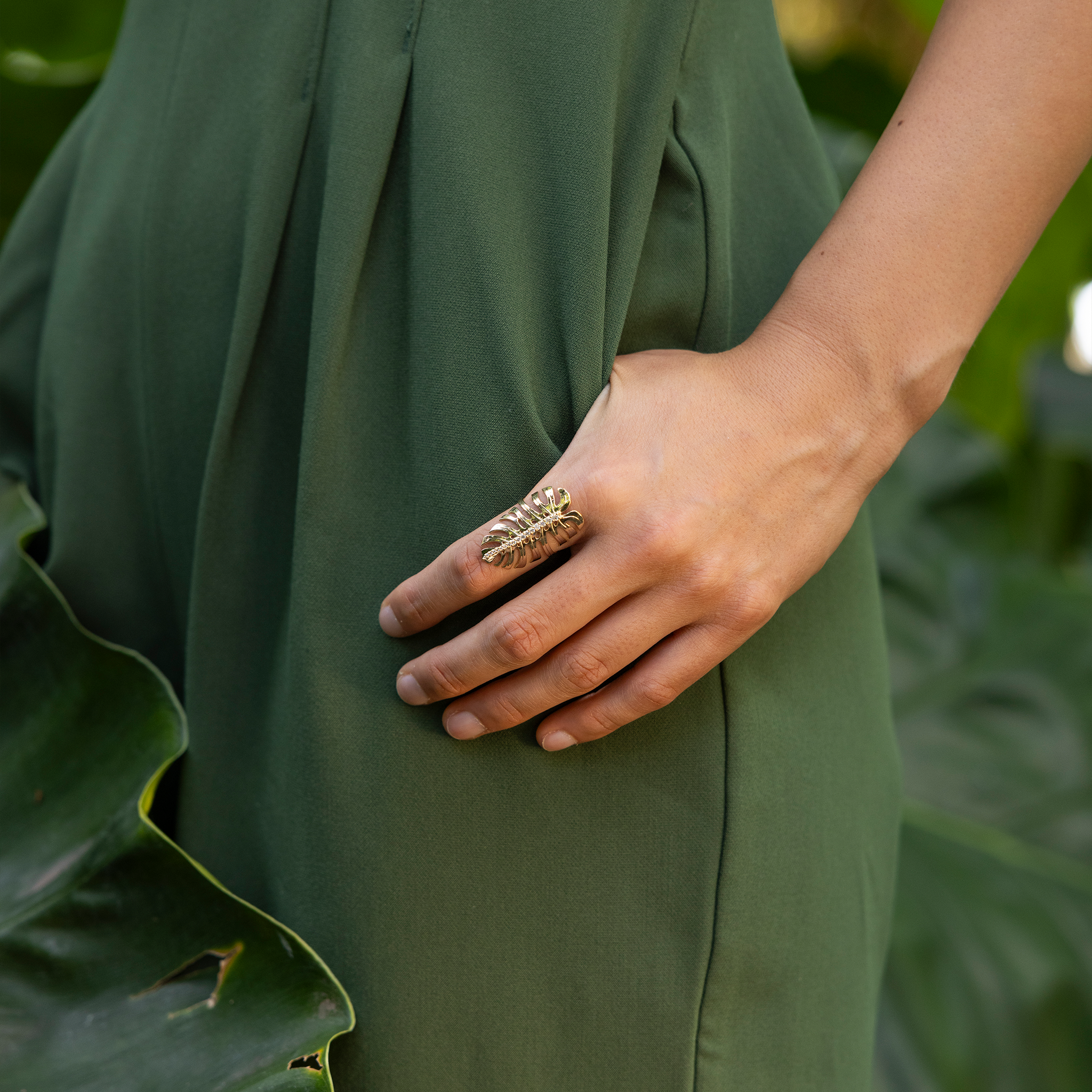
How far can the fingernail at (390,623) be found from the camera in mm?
487

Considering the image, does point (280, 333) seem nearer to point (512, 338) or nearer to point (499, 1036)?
point (512, 338)

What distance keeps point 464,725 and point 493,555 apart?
0.30 feet

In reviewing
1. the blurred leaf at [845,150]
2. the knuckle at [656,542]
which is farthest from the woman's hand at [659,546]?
the blurred leaf at [845,150]

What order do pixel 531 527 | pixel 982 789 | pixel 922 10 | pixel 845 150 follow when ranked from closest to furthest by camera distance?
pixel 531 527 < pixel 982 789 < pixel 845 150 < pixel 922 10

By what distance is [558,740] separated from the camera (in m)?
0.48

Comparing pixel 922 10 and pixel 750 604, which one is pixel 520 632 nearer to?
pixel 750 604

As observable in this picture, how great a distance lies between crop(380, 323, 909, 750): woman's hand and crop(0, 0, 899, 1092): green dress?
2cm

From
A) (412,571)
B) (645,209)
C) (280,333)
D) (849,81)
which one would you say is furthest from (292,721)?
(849,81)

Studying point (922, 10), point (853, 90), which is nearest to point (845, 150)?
point (922, 10)

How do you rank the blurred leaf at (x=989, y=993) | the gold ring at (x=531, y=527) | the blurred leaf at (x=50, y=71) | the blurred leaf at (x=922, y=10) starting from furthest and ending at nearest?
the blurred leaf at (x=922, y=10) → the blurred leaf at (x=50, y=71) → the blurred leaf at (x=989, y=993) → the gold ring at (x=531, y=527)

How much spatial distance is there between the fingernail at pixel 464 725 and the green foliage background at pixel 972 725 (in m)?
0.95

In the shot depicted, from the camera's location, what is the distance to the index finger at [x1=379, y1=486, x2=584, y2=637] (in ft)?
1.48

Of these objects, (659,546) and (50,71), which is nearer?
(659,546)

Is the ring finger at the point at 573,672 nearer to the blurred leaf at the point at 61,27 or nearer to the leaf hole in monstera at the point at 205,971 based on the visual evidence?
the leaf hole in monstera at the point at 205,971
